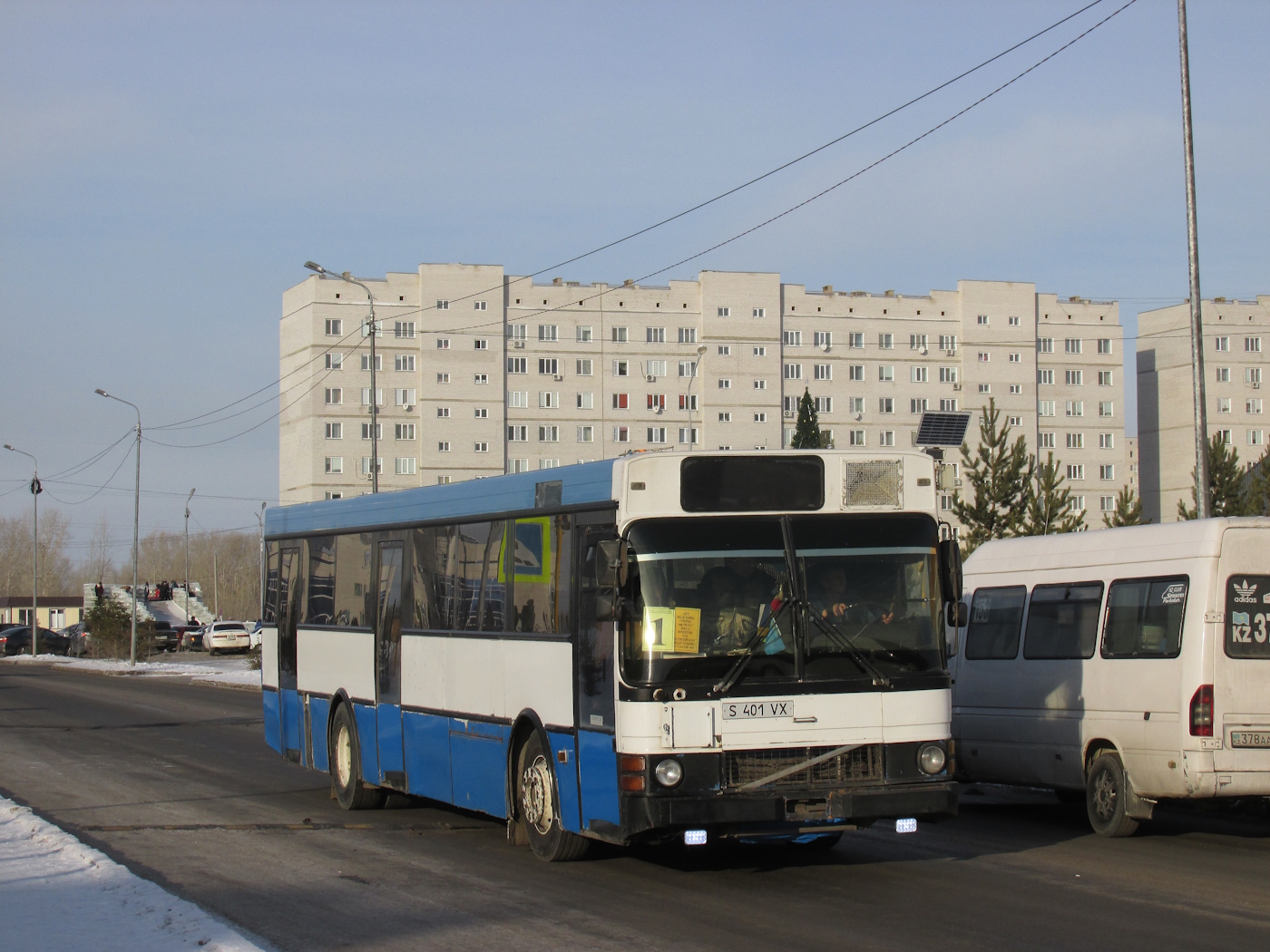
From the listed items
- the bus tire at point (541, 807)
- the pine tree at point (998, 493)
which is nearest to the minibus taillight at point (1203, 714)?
the bus tire at point (541, 807)

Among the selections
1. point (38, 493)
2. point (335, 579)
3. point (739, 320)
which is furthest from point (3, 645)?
point (335, 579)

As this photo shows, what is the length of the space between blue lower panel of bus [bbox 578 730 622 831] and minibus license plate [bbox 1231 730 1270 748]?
16.9 feet

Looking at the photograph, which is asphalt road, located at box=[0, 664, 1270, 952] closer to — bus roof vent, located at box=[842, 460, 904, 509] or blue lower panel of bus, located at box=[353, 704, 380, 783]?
blue lower panel of bus, located at box=[353, 704, 380, 783]

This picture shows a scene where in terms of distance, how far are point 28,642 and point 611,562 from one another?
3101 inches

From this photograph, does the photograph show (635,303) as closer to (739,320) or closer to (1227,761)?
(739,320)

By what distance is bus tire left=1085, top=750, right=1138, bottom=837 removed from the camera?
12.3 meters

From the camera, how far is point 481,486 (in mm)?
12000

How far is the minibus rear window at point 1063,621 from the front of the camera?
42.9ft

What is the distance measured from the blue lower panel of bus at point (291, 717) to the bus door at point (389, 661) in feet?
8.68

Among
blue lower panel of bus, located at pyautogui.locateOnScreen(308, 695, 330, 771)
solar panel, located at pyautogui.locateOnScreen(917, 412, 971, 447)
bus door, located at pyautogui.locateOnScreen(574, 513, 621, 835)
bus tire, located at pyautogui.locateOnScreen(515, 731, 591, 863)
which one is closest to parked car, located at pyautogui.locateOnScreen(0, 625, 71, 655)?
solar panel, located at pyautogui.locateOnScreen(917, 412, 971, 447)

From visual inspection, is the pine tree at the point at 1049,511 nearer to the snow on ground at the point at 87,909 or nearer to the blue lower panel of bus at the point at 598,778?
the blue lower panel of bus at the point at 598,778

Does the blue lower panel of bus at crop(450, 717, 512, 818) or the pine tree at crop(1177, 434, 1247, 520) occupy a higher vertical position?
the pine tree at crop(1177, 434, 1247, 520)

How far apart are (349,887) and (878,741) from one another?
3.69 meters

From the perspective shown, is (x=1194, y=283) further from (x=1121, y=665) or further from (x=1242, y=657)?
(x=1242, y=657)
